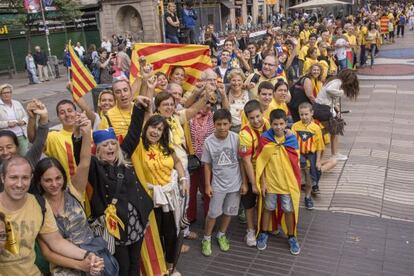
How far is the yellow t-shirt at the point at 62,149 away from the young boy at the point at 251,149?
5.58ft

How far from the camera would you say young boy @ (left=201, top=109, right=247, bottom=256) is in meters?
4.53

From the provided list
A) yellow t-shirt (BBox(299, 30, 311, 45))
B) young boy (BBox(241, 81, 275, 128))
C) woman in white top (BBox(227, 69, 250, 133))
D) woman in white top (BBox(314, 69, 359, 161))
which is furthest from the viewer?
yellow t-shirt (BBox(299, 30, 311, 45))

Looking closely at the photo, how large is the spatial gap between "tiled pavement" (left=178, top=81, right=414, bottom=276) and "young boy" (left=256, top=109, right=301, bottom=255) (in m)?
0.33

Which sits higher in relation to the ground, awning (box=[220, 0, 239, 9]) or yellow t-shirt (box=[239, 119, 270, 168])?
awning (box=[220, 0, 239, 9])

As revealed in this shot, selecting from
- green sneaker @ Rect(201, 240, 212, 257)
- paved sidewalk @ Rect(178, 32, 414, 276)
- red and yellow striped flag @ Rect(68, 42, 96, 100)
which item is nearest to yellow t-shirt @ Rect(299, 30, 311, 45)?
paved sidewalk @ Rect(178, 32, 414, 276)

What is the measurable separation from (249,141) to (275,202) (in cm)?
72

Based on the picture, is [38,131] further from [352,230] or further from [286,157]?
[352,230]

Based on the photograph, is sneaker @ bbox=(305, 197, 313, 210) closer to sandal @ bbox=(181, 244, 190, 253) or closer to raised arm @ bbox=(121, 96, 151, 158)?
sandal @ bbox=(181, 244, 190, 253)

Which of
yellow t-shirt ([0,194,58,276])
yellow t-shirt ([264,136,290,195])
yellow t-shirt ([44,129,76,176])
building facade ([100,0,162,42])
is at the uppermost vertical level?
building facade ([100,0,162,42])

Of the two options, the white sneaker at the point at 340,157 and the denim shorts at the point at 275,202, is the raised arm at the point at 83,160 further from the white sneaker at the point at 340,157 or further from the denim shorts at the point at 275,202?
the white sneaker at the point at 340,157

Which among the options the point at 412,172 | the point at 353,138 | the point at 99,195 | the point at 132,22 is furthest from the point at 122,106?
the point at 132,22

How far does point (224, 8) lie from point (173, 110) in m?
38.1

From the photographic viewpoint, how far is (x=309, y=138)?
5672 mm

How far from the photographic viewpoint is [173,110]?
457 cm
